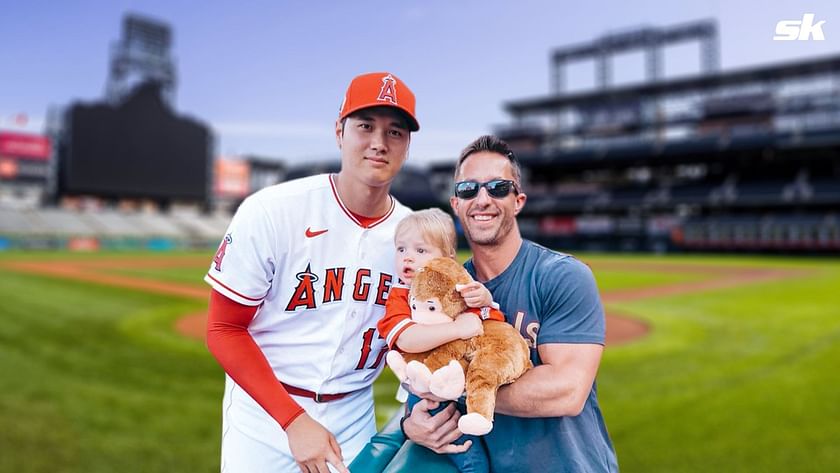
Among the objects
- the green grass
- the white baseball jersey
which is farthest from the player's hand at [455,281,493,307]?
the green grass

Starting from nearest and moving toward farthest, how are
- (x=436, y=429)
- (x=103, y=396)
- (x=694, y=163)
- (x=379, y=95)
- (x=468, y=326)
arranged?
1. (x=468, y=326)
2. (x=436, y=429)
3. (x=379, y=95)
4. (x=103, y=396)
5. (x=694, y=163)

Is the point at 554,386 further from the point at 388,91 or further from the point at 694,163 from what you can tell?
the point at 694,163

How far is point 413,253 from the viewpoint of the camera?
1.70m

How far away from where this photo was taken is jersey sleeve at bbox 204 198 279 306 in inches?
79.9

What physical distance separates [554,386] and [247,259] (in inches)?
45.3

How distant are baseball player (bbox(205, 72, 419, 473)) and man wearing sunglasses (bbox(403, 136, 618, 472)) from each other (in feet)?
1.21

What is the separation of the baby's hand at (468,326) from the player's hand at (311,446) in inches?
27.9

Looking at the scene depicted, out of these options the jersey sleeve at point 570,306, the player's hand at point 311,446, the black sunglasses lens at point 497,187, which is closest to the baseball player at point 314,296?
the player's hand at point 311,446

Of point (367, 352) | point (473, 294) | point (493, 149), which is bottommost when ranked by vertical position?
point (367, 352)

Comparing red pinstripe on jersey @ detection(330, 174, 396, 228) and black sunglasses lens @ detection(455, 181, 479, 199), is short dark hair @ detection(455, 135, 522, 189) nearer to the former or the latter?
black sunglasses lens @ detection(455, 181, 479, 199)

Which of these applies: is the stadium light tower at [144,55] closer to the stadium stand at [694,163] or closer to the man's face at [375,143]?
the stadium stand at [694,163]

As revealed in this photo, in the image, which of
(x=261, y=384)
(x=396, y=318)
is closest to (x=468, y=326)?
(x=396, y=318)

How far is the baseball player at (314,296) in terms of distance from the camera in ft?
6.35

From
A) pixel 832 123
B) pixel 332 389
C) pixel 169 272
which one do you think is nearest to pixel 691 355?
pixel 332 389
